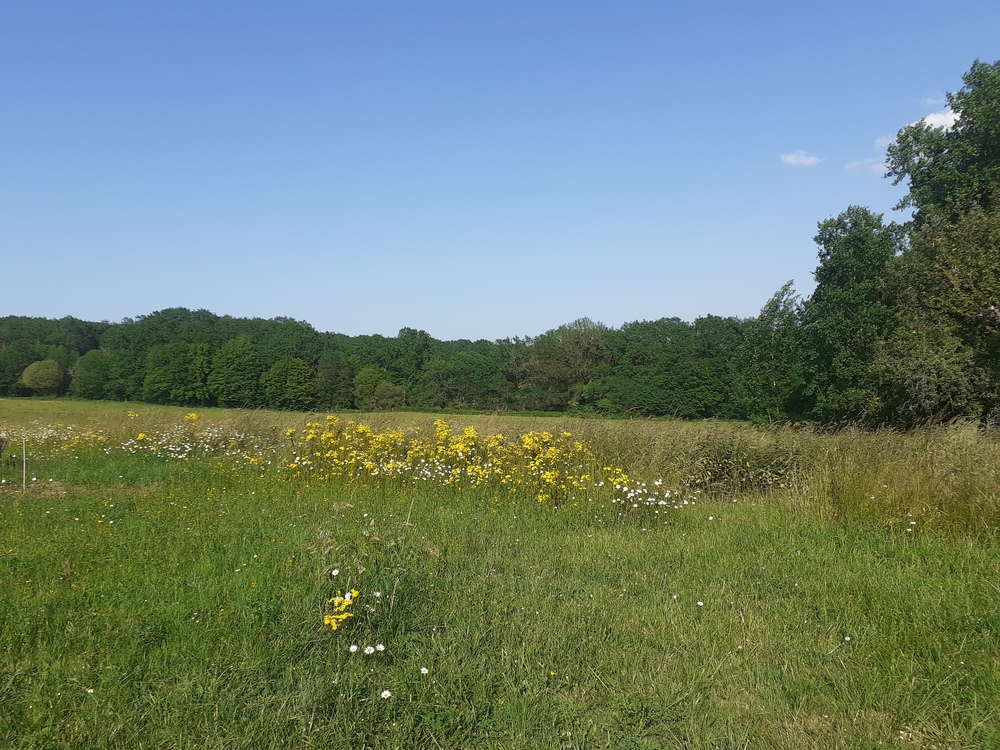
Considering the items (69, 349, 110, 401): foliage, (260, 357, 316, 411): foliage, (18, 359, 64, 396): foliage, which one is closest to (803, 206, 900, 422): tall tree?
(260, 357, 316, 411): foliage

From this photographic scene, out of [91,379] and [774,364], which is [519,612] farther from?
[91,379]

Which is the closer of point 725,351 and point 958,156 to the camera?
point 958,156

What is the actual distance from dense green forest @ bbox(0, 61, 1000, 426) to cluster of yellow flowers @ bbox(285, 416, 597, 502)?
5.23 m

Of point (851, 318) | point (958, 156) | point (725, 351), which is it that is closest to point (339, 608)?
point (851, 318)

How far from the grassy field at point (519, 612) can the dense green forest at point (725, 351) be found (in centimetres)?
565

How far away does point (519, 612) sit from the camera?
151 inches

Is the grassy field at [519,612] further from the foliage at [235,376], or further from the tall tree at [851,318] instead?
the foliage at [235,376]

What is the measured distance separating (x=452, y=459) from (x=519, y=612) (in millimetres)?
5098

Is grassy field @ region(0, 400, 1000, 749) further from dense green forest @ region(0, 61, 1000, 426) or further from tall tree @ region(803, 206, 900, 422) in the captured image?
tall tree @ region(803, 206, 900, 422)

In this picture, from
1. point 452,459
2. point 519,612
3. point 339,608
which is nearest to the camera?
point 339,608

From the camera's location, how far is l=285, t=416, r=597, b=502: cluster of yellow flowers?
25.5 ft

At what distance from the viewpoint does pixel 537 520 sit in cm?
653

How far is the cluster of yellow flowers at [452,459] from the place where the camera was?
25.5 feet

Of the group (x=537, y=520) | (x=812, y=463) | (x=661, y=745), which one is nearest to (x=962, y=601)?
(x=661, y=745)
